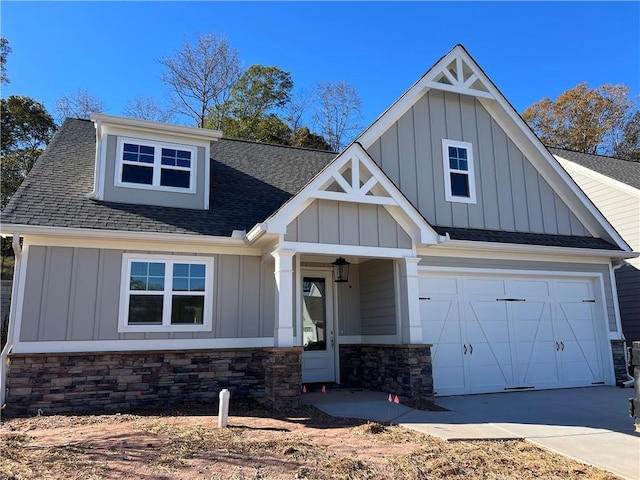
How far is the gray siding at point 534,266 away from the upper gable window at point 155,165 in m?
5.01

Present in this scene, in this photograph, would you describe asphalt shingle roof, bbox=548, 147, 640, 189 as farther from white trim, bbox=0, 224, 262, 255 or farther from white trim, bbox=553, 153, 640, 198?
white trim, bbox=0, 224, 262, 255

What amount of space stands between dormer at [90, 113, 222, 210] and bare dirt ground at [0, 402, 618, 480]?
169 inches

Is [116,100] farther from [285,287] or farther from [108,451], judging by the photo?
[108,451]

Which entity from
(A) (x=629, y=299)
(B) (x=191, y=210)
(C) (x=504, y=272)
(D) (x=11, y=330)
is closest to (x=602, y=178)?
(A) (x=629, y=299)

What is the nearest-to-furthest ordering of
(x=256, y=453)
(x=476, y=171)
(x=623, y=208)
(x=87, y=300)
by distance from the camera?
1. (x=256, y=453)
2. (x=87, y=300)
3. (x=476, y=171)
4. (x=623, y=208)

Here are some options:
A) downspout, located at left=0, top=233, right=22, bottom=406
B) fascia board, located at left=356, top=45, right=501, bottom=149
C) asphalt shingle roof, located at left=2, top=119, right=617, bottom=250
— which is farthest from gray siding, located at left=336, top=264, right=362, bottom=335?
downspout, located at left=0, top=233, right=22, bottom=406

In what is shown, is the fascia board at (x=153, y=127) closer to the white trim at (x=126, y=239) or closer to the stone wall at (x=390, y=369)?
the white trim at (x=126, y=239)

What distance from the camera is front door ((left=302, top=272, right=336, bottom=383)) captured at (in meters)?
9.70

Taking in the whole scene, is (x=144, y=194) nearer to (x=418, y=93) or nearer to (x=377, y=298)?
(x=377, y=298)

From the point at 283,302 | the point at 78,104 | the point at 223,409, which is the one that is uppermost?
the point at 78,104

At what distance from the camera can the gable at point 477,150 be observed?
9.96 metres

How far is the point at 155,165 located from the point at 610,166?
14510 mm

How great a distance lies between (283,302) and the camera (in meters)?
7.54

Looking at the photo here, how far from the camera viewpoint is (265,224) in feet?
24.3
